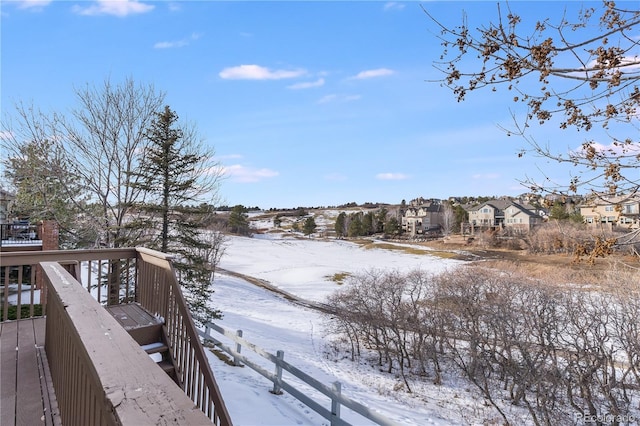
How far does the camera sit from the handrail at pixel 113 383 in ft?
2.54

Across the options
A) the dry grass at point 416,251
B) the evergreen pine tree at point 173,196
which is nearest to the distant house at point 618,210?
the evergreen pine tree at point 173,196

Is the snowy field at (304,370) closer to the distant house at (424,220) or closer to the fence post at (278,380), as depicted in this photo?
the fence post at (278,380)

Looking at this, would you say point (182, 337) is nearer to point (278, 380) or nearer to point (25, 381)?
point (25, 381)

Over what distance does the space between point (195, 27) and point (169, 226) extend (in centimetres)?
673

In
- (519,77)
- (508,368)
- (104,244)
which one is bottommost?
(508,368)

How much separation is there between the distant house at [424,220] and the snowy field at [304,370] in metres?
27.5

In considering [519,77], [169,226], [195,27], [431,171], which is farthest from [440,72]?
[169,226]

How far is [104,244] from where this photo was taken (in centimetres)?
1161

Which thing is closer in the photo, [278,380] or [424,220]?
[278,380]

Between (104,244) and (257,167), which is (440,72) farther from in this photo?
(257,167)

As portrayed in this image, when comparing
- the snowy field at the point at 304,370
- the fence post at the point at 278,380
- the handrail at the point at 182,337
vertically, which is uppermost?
the handrail at the point at 182,337

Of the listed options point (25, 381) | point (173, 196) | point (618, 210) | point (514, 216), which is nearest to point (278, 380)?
point (25, 381)

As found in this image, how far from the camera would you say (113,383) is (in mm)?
889

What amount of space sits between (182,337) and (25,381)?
1577 millimetres
